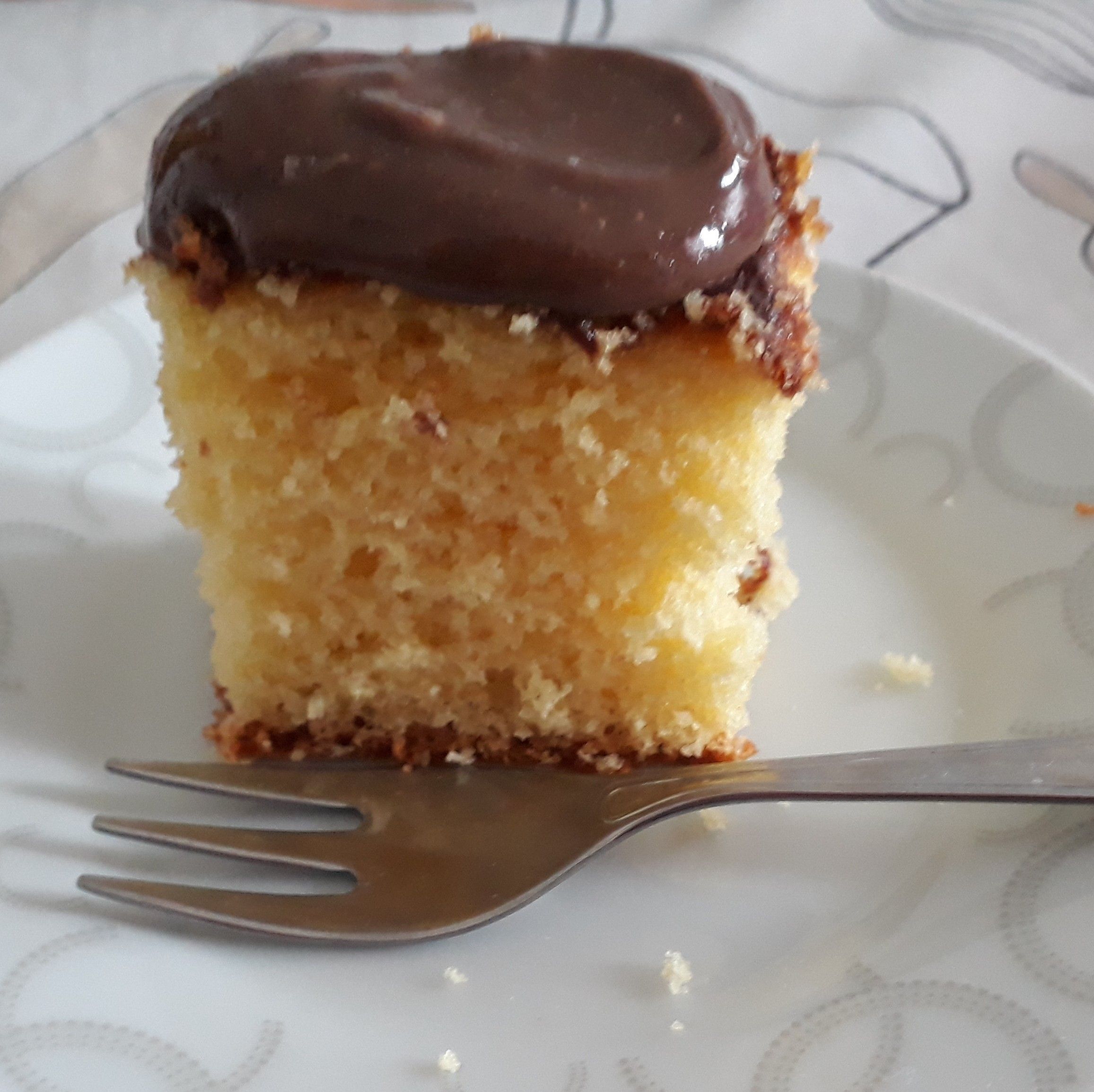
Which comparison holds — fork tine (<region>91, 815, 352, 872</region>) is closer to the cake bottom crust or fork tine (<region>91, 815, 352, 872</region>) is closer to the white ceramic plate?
the white ceramic plate

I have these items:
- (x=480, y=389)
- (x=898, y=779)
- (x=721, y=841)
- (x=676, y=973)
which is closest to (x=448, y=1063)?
(x=676, y=973)

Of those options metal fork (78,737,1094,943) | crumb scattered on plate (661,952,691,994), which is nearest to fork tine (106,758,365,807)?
metal fork (78,737,1094,943)

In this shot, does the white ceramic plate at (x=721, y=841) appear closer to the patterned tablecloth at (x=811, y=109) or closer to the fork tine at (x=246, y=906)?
the fork tine at (x=246, y=906)

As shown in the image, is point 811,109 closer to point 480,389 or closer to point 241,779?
point 480,389

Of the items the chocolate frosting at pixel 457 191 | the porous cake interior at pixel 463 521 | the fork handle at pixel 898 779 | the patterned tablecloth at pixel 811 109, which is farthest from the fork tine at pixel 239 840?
the patterned tablecloth at pixel 811 109

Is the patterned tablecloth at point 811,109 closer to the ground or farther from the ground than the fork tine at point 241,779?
farther from the ground

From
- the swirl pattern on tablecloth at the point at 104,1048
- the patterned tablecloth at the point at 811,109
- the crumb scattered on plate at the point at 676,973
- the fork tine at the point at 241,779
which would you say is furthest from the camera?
the patterned tablecloth at the point at 811,109
